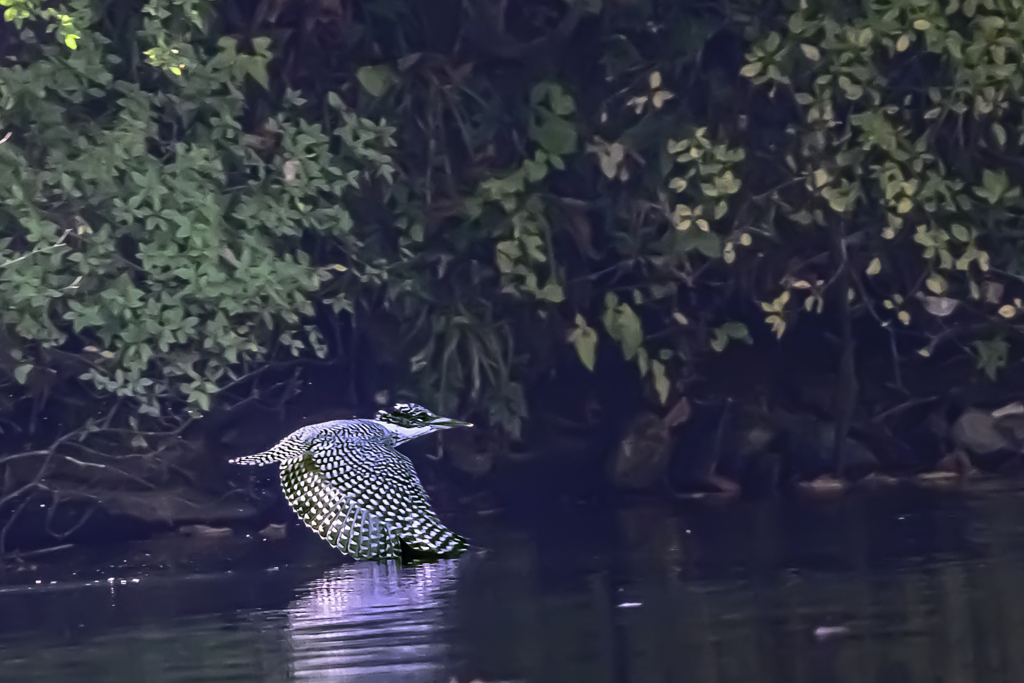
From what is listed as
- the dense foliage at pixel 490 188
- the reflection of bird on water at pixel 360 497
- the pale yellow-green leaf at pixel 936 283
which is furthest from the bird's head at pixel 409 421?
the pale yellow-green leaf at pixel 936 283

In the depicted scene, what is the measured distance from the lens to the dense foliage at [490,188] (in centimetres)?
830

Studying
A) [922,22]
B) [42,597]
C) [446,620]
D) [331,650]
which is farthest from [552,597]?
[922,22]

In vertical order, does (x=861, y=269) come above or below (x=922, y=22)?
below

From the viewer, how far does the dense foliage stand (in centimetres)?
830

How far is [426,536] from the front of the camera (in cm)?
637

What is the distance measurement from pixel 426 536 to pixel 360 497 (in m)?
0.26

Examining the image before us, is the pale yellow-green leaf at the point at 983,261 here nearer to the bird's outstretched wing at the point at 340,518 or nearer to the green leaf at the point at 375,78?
the green leaf at the point at 375,78

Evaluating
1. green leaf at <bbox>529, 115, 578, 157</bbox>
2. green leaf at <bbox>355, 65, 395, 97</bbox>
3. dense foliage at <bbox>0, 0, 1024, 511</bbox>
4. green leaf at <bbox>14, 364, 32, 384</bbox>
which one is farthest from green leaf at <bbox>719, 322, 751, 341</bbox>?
green leaf at <bbox>14, 364, 32, 384</bbox>

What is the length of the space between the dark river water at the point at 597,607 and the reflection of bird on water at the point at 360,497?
0.10m

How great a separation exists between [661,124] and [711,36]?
49 centimetres

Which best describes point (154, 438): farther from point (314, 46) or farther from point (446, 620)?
point (446, 620)

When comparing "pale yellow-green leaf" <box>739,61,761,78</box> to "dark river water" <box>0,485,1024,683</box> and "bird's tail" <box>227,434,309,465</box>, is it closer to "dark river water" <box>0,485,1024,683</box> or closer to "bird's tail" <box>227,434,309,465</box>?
"dark river water" <box>0,485,1024,683</box>

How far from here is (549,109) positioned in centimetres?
880

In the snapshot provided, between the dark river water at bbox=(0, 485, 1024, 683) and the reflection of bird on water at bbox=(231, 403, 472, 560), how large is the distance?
0.10 metres
